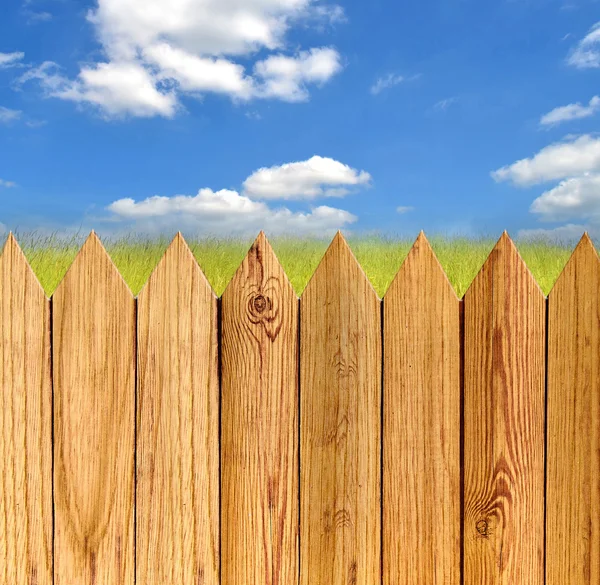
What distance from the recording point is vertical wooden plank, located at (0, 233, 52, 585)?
1720 mm

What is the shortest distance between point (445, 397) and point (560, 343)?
388mm

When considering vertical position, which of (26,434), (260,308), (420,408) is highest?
(260,308)

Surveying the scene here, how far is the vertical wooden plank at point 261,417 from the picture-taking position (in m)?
1.63

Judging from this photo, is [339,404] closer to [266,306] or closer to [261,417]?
[261,417]

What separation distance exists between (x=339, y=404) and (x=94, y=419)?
0.75 metres

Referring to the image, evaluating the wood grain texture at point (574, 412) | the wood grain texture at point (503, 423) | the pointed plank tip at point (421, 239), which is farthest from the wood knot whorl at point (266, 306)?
the wood grain texture at point (574, 412)

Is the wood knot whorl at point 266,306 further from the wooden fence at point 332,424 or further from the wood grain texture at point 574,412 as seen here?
the wood grain texture at point 574,412

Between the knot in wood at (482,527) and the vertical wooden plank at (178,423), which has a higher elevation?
the vertical wooden plank at (178,423)

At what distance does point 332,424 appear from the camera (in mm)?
1620

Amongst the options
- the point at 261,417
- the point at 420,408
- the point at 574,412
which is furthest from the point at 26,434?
the point at 574,412

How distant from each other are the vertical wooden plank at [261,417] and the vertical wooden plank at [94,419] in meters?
0.31

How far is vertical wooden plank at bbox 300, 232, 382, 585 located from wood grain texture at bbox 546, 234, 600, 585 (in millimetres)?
537

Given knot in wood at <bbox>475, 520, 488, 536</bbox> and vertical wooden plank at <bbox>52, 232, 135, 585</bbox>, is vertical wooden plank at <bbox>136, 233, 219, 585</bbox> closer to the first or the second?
vertical wooden plank at <bbox>52, 232, 135, 585</bbox>

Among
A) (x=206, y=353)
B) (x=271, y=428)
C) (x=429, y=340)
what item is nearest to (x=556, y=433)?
(x=429, y=340)
